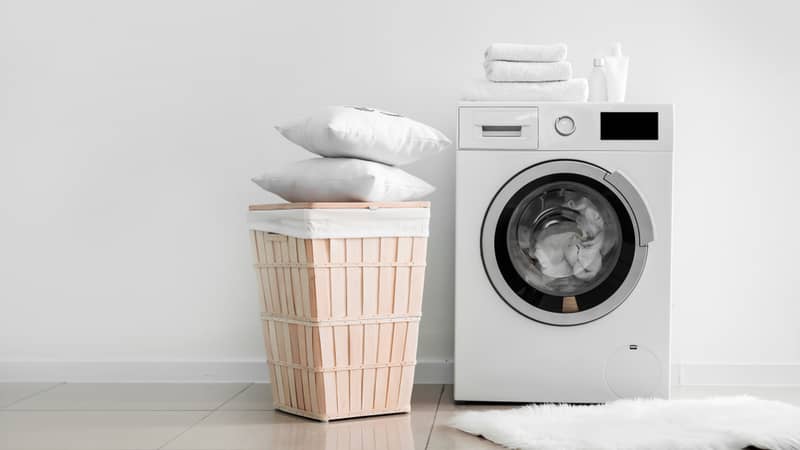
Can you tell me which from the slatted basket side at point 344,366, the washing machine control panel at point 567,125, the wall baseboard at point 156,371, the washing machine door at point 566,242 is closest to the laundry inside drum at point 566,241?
the washing machine door at point 566,242

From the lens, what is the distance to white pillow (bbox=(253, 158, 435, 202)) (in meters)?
2.14

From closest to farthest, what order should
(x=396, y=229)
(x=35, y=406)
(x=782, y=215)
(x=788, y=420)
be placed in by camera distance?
(x=788, y=420), (x=396, y=229), (x=35, y=406), (x=782, y=215)

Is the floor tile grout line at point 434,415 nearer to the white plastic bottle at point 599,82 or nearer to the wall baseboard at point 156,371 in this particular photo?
the wall baseboard at point 156,371

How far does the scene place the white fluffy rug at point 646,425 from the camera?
5.91 feet

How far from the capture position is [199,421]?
2.17 meters

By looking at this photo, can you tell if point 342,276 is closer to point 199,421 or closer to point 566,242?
point 199,421

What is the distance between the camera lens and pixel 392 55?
2.80 metres

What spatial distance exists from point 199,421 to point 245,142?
1025 mm

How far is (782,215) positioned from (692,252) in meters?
0.32

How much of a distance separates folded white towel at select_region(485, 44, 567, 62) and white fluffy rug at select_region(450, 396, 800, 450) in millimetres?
1002

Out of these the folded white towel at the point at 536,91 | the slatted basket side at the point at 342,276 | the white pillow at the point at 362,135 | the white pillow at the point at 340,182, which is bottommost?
the slatted basket side at the point at 342,276

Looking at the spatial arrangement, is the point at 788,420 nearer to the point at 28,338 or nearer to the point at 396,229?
the point at 396,229

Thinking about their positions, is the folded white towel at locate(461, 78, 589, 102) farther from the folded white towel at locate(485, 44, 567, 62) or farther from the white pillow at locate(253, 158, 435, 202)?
the white pillow at locate(253, 158, 435, 202)

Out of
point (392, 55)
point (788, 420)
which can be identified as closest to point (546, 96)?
point (392, 55)
